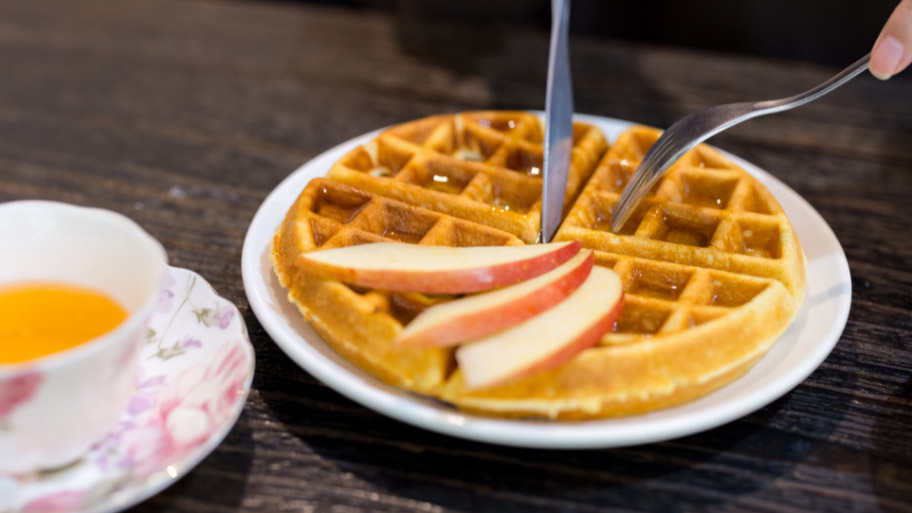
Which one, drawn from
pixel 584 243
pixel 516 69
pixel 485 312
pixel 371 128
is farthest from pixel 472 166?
pixel 516 69

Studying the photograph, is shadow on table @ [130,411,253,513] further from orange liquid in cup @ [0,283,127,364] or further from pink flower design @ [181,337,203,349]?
orange liquid in cup @ [0,283,127,364]

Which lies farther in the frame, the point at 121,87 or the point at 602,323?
the point at 121,87

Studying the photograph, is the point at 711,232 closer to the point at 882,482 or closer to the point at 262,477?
the point at 882,482

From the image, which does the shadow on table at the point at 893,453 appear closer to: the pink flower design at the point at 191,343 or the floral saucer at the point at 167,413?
the floral saucer at the point at 167,413

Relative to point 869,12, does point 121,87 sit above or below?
below

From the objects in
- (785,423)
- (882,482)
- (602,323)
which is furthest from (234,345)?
(882,482)

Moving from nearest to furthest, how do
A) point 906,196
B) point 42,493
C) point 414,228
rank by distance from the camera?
point 42,493, point 414,228, point 906,196

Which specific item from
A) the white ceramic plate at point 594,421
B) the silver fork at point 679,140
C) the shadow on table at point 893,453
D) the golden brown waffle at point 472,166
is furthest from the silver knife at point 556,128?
the shadow on table at point 893,453
